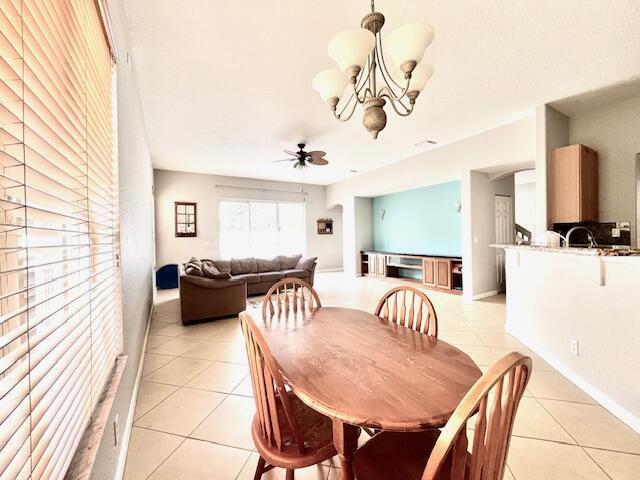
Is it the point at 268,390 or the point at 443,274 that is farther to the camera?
the point at 443,274

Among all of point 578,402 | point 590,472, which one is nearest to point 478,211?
point 578,402

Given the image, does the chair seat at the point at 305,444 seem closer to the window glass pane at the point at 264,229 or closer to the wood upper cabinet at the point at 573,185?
the wood upper cabinet at the point at 573,185

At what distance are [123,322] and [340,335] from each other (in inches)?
51.5

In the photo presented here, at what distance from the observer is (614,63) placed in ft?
8.84

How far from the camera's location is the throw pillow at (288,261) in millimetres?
6612

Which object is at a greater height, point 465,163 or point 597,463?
point 465,163

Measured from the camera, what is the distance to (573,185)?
3324mm

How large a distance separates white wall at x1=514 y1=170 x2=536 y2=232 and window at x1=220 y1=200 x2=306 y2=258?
18.4ft

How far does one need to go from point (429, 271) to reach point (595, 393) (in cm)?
415

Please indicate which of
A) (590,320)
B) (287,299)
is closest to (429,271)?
(590,320)

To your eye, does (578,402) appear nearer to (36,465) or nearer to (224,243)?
(36,465)

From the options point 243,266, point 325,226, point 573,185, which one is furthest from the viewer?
point 325,226

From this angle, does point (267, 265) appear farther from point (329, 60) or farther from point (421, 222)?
point (329, 60)

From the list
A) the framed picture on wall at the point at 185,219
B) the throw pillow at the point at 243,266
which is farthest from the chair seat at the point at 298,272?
the framed picture on wall at the point at 185,219
